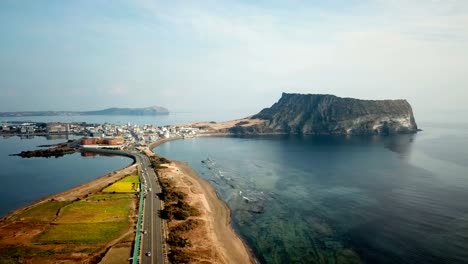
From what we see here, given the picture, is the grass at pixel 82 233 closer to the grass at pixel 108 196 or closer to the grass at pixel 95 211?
the grass at pixel 95 211

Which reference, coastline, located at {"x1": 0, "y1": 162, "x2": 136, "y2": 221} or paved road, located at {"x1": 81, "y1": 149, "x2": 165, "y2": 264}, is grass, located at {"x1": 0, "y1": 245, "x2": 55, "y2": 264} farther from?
coastline, located at {"x1": 0, "y1": 162, "x2": 136, "y2": 221}

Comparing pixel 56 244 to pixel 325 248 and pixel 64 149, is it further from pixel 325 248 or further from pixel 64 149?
pixel 64 149

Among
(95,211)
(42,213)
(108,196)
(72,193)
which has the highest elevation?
(108,196)

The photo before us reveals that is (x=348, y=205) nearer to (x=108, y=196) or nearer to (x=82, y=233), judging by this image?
(x=82, y=233)

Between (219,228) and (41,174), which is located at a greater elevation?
(41,174)

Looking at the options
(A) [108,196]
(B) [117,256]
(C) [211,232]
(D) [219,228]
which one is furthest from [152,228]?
(A) [108,196]

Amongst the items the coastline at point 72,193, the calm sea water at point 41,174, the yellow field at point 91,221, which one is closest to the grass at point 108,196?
the yellow field at point 91,221

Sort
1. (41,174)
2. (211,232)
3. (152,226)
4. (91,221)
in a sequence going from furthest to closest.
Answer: (41,174) < (91,221) < (211,232) < (152,226)

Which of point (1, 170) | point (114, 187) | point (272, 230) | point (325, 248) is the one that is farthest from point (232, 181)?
point (1, 170)
